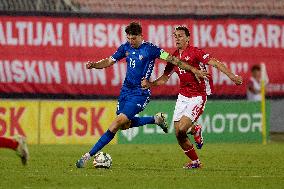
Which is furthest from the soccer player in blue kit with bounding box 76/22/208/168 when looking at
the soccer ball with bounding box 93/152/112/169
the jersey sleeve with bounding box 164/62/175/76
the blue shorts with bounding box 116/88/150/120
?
the soccer ball with bounding box 93/152/112/169

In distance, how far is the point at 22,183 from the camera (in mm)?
13172

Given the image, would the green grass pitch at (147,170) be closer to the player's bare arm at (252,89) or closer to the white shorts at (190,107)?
the white shorts at (190,107)

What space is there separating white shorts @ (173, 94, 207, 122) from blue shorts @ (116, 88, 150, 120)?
1.96 ft

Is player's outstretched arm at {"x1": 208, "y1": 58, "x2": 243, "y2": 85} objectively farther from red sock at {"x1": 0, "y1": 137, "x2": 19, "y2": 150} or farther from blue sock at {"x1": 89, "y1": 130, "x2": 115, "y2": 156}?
red sock at {"x1": 0, "y1": 137, "x2": 19, "y2": 150}

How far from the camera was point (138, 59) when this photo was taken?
649 inches

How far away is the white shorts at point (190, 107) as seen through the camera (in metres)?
16.4

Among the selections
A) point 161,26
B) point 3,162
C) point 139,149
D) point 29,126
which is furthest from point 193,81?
A: point 161,26

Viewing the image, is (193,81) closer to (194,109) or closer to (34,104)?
(194,109)

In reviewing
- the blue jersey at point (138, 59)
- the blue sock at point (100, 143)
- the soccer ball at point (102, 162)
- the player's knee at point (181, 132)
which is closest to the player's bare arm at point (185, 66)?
the blue jersey at point (138, 59)

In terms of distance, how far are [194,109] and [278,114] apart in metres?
11.1

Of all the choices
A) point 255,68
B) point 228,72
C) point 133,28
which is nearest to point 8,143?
point 133,28

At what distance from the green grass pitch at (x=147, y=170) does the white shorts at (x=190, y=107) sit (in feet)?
2.74

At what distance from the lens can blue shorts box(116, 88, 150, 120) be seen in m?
16.4

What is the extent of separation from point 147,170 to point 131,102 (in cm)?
119
